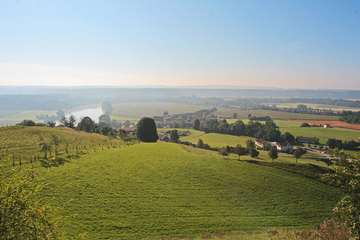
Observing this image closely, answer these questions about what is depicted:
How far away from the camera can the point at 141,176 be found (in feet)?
72.9

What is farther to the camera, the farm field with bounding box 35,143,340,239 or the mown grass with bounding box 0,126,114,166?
the mown grass with bounding box 0,126,114,166

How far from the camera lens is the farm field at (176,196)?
14980 mm

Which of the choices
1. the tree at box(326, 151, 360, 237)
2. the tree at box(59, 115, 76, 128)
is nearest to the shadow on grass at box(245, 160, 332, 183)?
the tree at box(326, 151, 360, 237)

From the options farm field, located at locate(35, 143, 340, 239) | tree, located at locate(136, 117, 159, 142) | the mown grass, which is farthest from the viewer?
tree, located at locate(136, 117, 159, 142)

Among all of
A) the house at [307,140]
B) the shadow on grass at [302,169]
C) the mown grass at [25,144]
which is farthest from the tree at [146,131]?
the house at [307,140]

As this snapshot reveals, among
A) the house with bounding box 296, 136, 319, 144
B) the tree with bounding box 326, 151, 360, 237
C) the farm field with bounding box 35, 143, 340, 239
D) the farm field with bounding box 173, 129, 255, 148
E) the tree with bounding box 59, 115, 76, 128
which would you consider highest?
the tree with bounding box 326, 151, 360, 237

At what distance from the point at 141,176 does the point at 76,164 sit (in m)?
8.06

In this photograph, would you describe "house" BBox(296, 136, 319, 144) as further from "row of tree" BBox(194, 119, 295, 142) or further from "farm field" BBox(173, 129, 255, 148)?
"farm field" BBox(173, 129, 255, 148)

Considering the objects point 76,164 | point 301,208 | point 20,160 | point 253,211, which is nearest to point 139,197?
point 76,164

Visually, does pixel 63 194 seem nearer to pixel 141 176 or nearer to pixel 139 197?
pixel 139 197

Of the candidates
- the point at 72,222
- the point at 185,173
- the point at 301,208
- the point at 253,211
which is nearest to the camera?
the point at 72,222

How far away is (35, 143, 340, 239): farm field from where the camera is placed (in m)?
15.0

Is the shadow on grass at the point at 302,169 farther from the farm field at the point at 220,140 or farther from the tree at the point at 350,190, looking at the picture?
the farm field at the point at 220,140

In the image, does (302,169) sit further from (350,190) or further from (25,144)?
(25,144)
